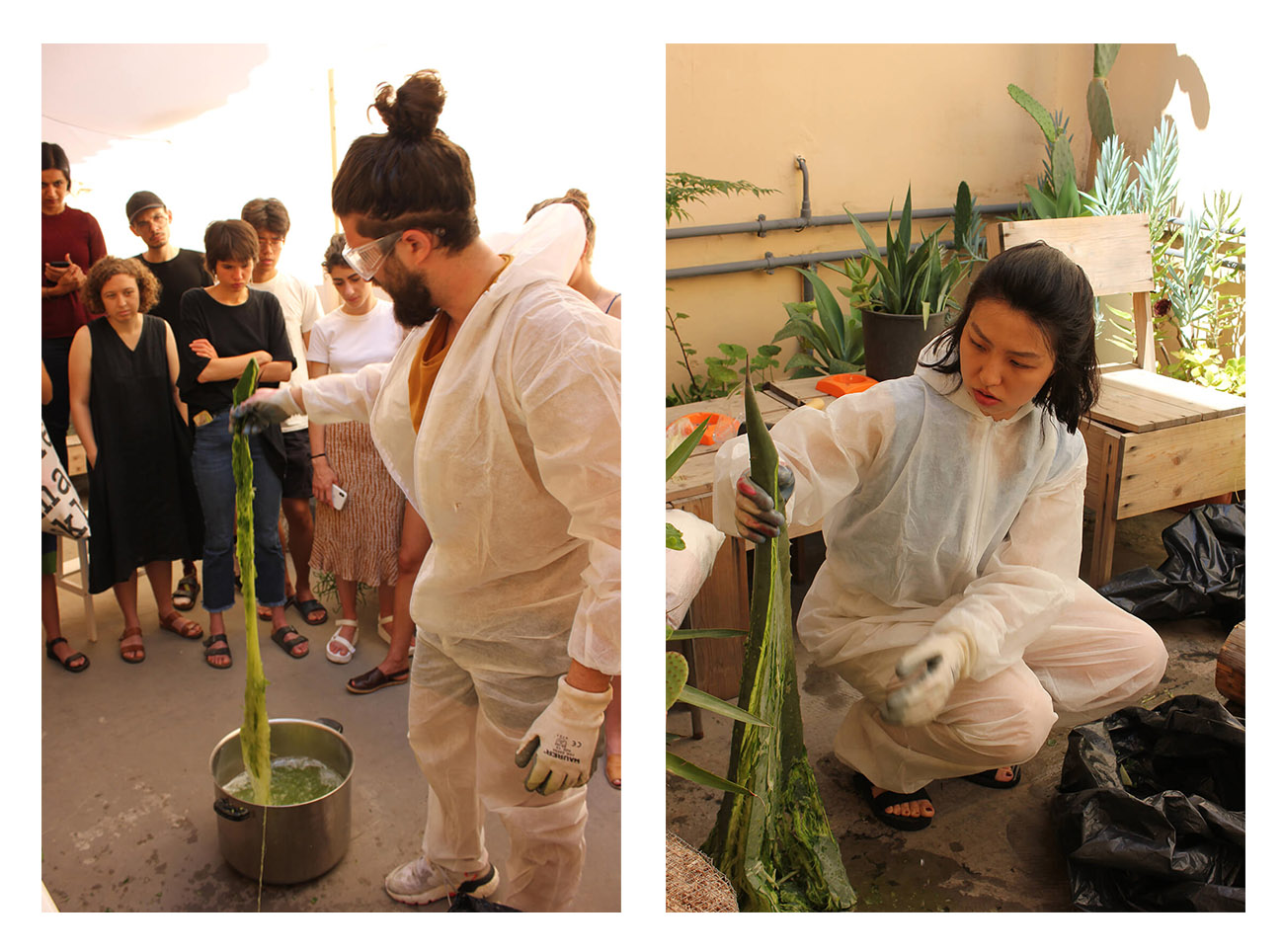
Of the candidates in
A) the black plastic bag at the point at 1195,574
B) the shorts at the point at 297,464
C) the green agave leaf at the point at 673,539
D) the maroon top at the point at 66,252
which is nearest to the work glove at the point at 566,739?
the green agave leaf at the point at 673,539

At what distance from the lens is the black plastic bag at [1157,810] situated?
156 cm

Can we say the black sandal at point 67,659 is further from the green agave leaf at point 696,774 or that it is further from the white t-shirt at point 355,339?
the green agave leaf at point 696,774

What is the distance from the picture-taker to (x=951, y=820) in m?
1.85

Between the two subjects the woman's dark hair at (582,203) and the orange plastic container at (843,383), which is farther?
the orange plastic container at (843,383)

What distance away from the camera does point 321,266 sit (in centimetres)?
118

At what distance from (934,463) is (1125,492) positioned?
348 millimetres

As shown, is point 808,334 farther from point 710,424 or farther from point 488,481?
point 488,481

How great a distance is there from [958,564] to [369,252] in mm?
1051

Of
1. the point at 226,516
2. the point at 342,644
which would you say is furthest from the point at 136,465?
the point at 342,644

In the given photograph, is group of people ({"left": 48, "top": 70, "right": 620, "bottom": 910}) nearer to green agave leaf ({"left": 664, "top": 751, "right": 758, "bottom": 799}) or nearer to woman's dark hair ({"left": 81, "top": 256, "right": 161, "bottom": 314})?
woman's dark hair ({"left": 81, "top": 256, "right": 161, "bottom": 314})

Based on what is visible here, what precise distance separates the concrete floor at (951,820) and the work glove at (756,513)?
49cm

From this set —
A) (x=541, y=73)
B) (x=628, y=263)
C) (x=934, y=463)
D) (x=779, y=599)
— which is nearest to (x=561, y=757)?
(x=779, y=599)

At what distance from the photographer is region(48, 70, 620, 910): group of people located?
119 cm

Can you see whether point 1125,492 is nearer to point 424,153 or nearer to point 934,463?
point 934,463
